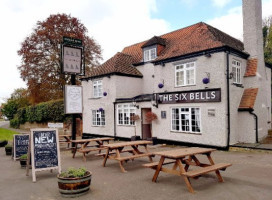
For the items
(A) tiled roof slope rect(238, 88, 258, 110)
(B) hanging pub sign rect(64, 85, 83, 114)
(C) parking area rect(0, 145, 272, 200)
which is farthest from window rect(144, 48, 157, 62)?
(C) parking area rect(0, 145, 272, 200)

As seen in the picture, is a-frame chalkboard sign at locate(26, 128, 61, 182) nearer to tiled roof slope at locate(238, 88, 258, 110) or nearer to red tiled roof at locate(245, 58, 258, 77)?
tiled roof slope at locate(238, 88, 258, 110)

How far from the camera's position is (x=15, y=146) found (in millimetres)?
10891

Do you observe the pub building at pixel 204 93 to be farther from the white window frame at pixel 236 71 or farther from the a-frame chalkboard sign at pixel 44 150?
the a-frame chalkboard sign at pixel 44 150

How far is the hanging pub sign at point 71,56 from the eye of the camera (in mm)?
12023

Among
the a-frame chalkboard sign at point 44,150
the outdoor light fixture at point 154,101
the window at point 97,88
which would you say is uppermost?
the window at point 97,88

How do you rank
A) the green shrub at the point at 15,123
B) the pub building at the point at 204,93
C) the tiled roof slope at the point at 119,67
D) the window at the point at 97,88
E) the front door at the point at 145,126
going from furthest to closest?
the green shrub at the point at 15,123 → the window at the point at 97,88 → the tiled roof slope at the point at 119,67 → the front door at the point at 145,126 → the pub building at the point at 204,93

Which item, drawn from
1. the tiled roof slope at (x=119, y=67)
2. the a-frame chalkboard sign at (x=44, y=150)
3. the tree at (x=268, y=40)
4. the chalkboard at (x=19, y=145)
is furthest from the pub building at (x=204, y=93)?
the tree at (x=268, y=40)

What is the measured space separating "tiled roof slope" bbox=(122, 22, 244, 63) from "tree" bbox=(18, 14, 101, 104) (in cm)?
1206

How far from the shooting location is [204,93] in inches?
520

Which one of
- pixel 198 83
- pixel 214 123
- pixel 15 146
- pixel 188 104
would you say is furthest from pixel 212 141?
pixel 15 146

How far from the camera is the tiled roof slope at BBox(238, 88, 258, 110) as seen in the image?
525 inches

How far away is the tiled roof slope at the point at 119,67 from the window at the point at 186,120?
6118 mm

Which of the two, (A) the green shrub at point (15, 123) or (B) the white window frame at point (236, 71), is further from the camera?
(A) the green shrub at point (15, 123)

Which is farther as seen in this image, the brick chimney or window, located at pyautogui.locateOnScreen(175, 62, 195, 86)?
window, located at pyautogui.locateOnScreen(175, 62, 195, 86)
